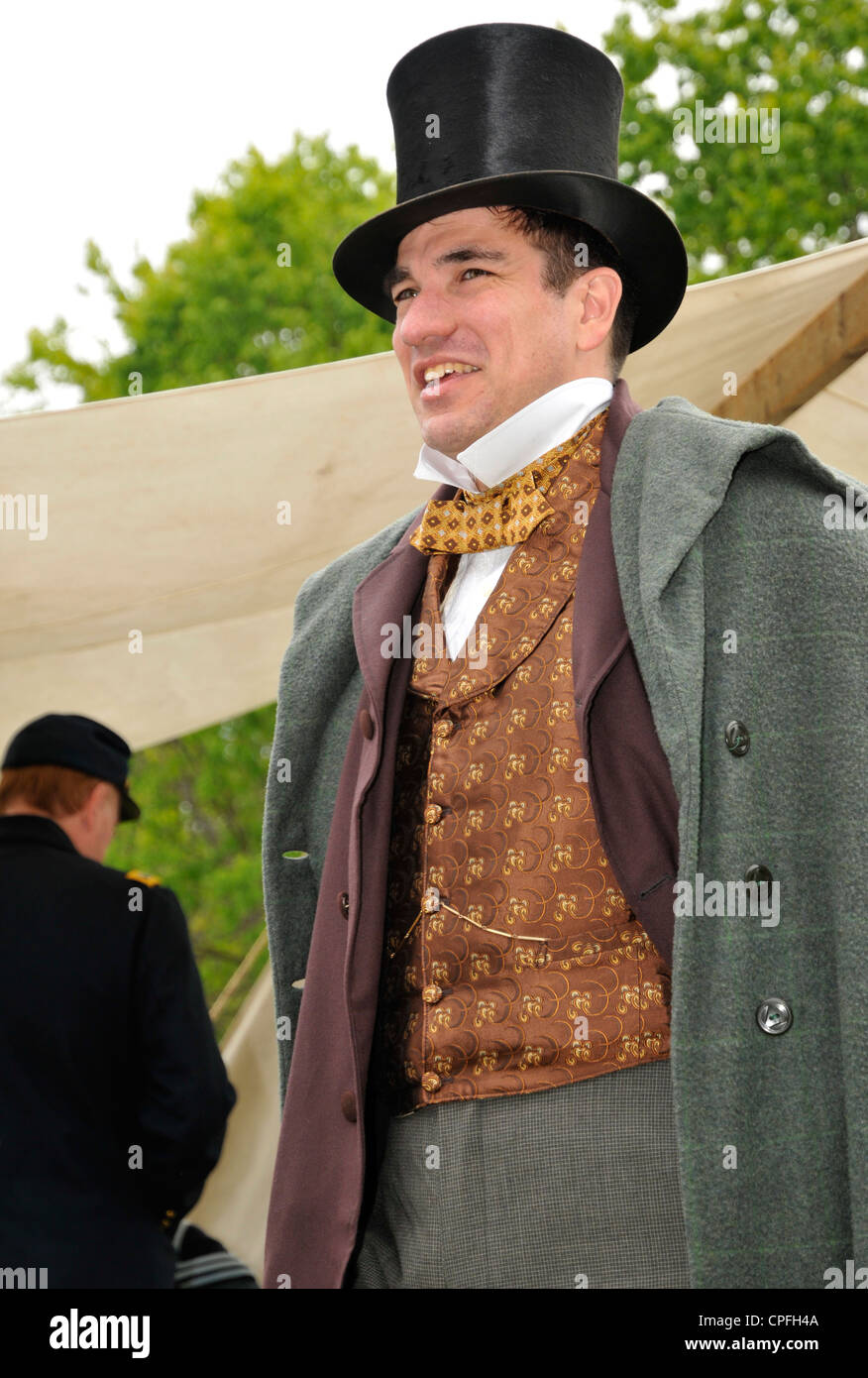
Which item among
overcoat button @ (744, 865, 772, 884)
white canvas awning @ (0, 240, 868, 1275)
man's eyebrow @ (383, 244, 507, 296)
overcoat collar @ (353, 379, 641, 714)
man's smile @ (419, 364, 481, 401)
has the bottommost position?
overcoat button @ (744, 865, 772, 884)

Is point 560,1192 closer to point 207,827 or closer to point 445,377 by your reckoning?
point 445,377

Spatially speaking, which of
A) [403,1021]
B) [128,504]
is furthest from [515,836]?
[128,504]

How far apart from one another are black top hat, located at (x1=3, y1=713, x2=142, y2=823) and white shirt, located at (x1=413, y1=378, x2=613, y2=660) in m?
1.56

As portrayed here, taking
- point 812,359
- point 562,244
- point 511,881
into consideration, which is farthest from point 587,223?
point 812,359

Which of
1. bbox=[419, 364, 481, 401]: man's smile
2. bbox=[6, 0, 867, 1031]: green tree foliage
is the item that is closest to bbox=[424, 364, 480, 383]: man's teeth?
bbox=[419, 364, 481, 401]: man's smile

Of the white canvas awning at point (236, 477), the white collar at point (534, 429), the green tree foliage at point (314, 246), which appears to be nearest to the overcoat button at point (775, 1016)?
the white collar at point (534, 429)

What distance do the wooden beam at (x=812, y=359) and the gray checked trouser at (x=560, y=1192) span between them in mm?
2516

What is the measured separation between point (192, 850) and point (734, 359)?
1500 cm

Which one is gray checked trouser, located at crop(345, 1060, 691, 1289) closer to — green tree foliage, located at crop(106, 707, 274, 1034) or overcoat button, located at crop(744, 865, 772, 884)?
overcoat button, located at crop(744, 865, 772, 884)

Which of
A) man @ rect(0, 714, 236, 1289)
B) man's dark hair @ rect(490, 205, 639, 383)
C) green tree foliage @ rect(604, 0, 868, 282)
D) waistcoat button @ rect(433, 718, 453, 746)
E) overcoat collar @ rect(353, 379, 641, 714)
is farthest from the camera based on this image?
green tree foliage @ rect(604, 0, 868, 282)

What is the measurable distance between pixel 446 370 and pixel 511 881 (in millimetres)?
732

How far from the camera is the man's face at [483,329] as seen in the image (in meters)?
2.05

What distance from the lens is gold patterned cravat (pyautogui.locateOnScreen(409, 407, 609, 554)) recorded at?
6.75ft

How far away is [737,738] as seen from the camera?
5.57ft
